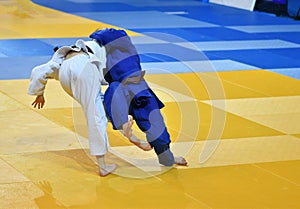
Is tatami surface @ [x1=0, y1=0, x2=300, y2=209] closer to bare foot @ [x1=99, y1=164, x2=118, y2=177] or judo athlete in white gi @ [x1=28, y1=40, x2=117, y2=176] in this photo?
bare foot @ [x1=99, y1=164, x2=118, y2=177]

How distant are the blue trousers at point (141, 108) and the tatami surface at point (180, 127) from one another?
281 millimetres

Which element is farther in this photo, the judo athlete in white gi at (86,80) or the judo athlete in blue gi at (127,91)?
the judo athlete in blue gi at (127,91)

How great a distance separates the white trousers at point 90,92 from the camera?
539 centimetres

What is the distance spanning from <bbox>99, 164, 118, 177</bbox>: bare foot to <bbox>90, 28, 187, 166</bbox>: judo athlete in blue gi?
0.30m

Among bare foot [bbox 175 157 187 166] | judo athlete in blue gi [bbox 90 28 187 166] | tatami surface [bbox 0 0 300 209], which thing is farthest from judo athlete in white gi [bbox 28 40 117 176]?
bare foot [bbox 175 157 187 166]

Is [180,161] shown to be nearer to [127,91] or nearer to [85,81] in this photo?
[127,91]

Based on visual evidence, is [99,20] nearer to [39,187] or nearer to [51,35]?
[51,35]

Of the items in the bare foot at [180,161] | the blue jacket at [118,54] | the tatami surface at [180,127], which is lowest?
the tatami surface at [180,127]

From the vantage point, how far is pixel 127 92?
5664 mm

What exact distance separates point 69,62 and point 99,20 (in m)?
8.29

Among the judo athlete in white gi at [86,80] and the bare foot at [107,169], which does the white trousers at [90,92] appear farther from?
the bare foot at [107,169]

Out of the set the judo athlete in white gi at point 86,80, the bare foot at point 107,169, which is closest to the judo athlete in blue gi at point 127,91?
the judo athlete in white gi at point 86,80

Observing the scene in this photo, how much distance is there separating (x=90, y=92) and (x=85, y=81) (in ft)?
0.31

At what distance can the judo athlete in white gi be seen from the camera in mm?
5395
